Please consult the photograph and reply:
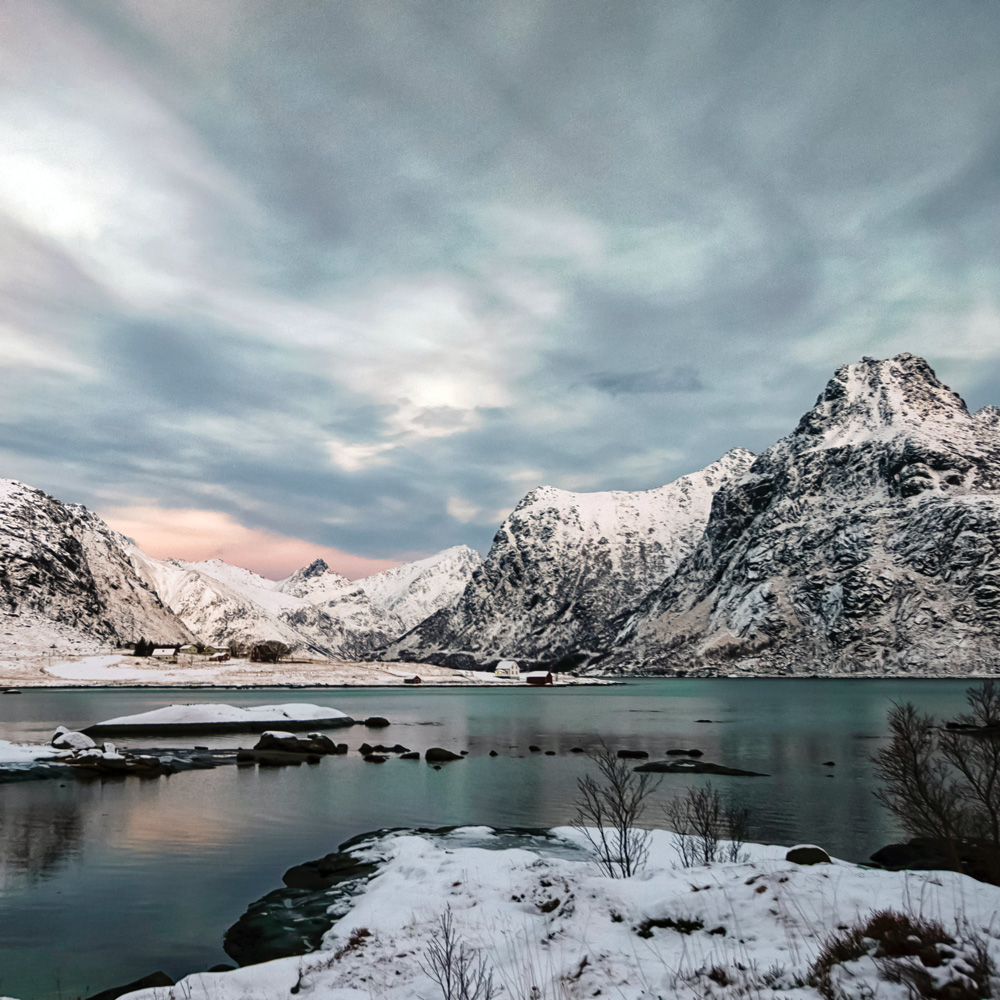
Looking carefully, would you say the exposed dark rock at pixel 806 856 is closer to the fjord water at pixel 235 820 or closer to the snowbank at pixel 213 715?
the fjord water at pixel 235 820

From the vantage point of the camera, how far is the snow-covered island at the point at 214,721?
73.7m

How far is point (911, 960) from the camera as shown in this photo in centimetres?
871

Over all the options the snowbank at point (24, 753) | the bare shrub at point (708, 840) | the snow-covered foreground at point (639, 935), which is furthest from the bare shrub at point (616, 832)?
the snowbank at point (24, 753)

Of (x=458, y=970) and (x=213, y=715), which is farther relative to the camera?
(x=213, y=715)

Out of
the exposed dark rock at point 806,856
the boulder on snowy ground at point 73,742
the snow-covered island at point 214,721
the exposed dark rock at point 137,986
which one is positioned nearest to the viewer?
the exposed dark rock at point 137,986

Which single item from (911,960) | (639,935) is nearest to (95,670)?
(639,935)

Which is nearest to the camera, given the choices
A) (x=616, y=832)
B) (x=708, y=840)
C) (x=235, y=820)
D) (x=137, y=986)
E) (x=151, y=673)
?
(x=137, y=986)

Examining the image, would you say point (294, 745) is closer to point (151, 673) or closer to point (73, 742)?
point (73, 742)

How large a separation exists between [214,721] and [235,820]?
50713 mm

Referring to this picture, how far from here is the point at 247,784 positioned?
134 ft

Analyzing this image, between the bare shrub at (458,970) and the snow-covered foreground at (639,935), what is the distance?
15cm

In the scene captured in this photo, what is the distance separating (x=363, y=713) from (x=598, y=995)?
100924mm

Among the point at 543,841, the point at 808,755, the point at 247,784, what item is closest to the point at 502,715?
the point at 808,755

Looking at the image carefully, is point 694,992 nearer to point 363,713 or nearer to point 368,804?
point 368,804
